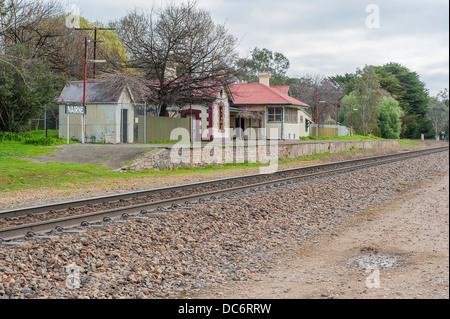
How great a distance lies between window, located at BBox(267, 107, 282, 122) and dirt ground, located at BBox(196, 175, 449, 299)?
36986 millimetres

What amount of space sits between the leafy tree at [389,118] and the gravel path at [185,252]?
70106 millimetres

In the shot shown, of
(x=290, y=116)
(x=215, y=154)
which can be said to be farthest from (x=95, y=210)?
(x=290, y=116)

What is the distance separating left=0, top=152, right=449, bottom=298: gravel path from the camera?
6363mm

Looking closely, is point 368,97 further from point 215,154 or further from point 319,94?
point 215,154

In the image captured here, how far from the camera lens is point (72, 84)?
30781mm

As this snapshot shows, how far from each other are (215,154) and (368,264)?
676 inches

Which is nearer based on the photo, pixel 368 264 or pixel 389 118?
pixel 368 264

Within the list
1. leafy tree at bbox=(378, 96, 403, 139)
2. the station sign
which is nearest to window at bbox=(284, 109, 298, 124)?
the station sign

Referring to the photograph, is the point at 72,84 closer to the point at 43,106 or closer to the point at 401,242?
the point at 43,106

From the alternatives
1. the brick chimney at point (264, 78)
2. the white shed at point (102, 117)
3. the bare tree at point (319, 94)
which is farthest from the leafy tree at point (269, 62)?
the white shed at point (102, 117)

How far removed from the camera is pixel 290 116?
165ft

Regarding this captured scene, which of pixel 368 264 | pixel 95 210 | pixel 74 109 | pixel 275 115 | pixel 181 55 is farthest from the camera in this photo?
pixel 275 115

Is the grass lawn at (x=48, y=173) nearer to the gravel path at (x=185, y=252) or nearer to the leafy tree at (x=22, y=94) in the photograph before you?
the leafy tree at (x=22, y=94)

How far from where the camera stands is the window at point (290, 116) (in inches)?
1948
